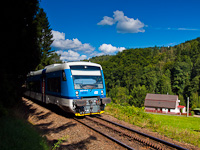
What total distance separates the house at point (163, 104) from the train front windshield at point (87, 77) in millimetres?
59093

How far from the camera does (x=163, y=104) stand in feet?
216

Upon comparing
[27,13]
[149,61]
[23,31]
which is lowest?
[23,31]

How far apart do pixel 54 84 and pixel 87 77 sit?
2.68 m

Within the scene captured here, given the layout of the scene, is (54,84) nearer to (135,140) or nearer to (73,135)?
(73,135)

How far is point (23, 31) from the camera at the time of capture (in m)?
7.23

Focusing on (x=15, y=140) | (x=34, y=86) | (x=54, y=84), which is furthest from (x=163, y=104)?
(x=15, y=140)

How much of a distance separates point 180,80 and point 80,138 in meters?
84.0

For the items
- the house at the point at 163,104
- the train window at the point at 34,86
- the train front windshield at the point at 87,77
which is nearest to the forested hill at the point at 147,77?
the house at the point at 163,104

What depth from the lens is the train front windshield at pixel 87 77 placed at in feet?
34.3

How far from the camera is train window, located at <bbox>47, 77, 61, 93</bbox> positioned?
1150 cm

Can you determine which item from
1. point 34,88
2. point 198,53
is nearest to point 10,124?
point 34,88

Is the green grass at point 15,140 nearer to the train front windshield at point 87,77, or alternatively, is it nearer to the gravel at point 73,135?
the gravel at point 73,135

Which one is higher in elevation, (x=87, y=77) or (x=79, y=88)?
(x=87, y=77)

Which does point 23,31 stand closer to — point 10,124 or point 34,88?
point 10,124
